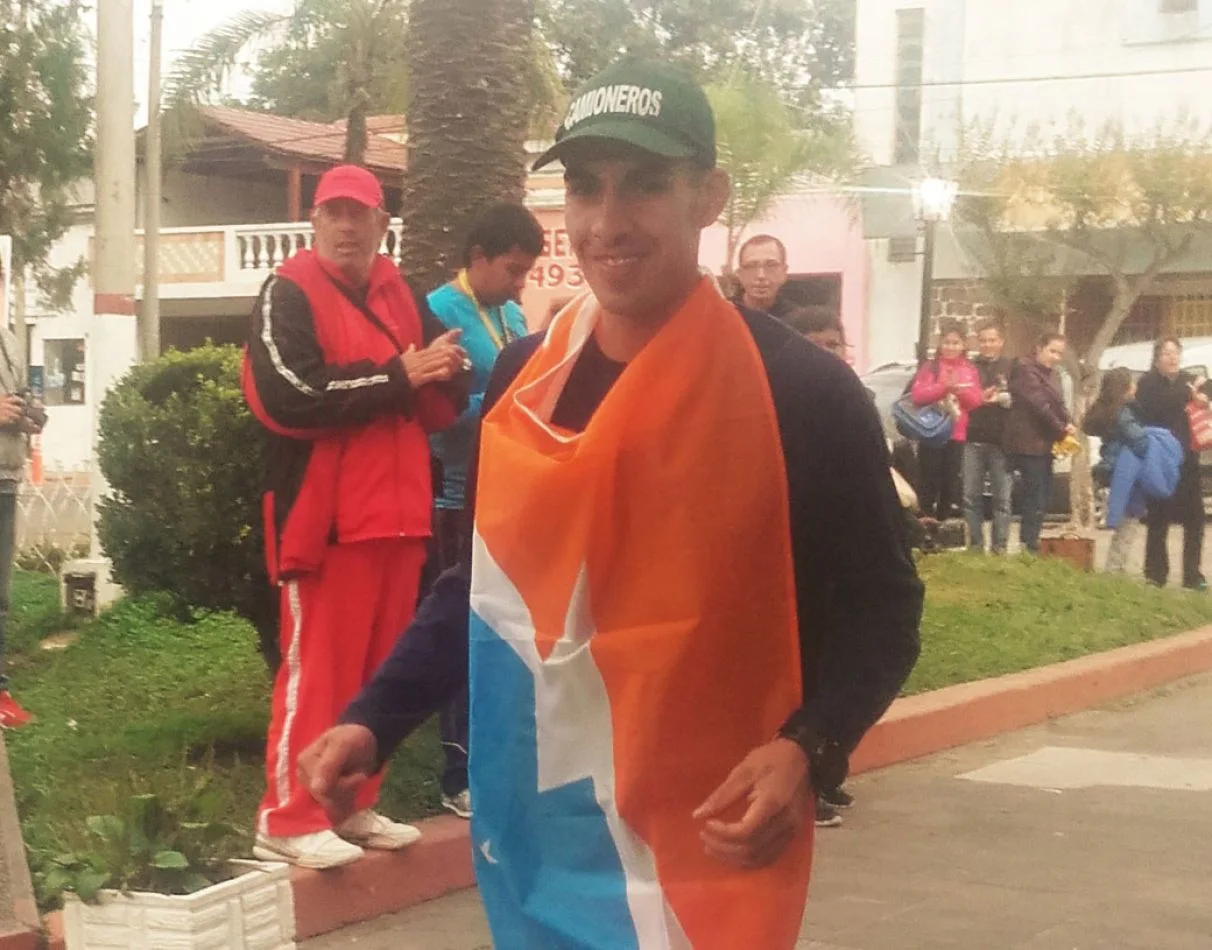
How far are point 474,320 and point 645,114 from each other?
3.58m

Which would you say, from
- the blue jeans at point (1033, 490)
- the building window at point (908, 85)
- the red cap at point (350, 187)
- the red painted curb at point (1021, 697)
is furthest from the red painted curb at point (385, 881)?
the building window at point (908, 85)

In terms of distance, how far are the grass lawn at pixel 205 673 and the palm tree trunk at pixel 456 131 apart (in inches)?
74.1

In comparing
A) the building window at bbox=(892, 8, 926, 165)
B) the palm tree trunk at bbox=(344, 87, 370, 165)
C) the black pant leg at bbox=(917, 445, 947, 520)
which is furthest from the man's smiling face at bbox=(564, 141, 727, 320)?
the building window at bbox=(892, 8, 926, 165)

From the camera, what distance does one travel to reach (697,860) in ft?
7.87

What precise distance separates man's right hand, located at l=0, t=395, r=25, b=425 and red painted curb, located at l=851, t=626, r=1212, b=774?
11.6 ft

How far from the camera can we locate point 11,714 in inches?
283

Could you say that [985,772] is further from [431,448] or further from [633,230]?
[633,230]

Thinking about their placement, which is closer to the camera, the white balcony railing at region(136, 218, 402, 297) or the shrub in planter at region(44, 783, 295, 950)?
the shrub in planter at region(44, 783, 295, 950)

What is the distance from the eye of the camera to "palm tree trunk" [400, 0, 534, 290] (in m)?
7.78

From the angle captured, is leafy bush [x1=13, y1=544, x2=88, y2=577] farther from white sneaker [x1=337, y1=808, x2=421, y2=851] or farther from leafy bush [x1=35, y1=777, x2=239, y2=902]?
leafy bush [x1=35, y1=777, x2=239, y2=902]

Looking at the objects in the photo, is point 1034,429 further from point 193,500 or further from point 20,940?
point 20,940

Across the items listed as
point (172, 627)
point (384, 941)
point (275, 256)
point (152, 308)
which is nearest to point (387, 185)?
point (275, 256)

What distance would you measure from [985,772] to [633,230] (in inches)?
221

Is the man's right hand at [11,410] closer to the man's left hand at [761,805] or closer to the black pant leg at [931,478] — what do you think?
the man's left hand at [761,805]
